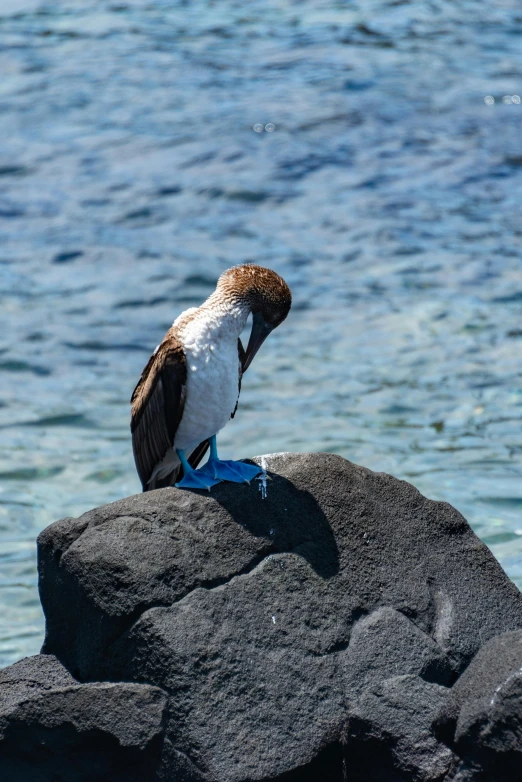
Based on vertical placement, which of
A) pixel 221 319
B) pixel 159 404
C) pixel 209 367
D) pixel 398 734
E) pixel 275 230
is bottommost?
pixel 275 230

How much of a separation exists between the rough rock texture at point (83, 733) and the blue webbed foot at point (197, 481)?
1.03 metres

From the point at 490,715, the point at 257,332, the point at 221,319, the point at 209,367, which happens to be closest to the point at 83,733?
the point at 490,715

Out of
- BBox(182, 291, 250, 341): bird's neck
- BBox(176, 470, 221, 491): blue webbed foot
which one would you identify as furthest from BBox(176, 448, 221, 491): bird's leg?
BBox(182, 291, 250, 341): bird's neck

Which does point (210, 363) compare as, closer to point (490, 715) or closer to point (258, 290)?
point (258, 290)

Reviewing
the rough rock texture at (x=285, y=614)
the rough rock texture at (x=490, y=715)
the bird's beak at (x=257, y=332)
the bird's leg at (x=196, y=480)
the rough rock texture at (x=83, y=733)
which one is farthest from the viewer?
the bird's beak at (x=257, y=332)

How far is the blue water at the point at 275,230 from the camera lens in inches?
386

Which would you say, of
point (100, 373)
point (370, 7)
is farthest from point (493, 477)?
point (370, 7)

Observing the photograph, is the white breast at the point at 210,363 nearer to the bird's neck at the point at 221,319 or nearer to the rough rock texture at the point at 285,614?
the bird's neck at the point at 221,319

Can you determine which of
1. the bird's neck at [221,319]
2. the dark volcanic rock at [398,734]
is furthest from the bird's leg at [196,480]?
the dark volcanic rock at [398,734]

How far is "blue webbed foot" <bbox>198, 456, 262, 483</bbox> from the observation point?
5.21 meters

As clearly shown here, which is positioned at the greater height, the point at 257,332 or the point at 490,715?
the point at 257,332

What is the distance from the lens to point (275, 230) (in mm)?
13797

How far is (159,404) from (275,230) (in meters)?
8.72

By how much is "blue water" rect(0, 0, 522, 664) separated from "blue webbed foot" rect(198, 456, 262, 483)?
8.65ft
